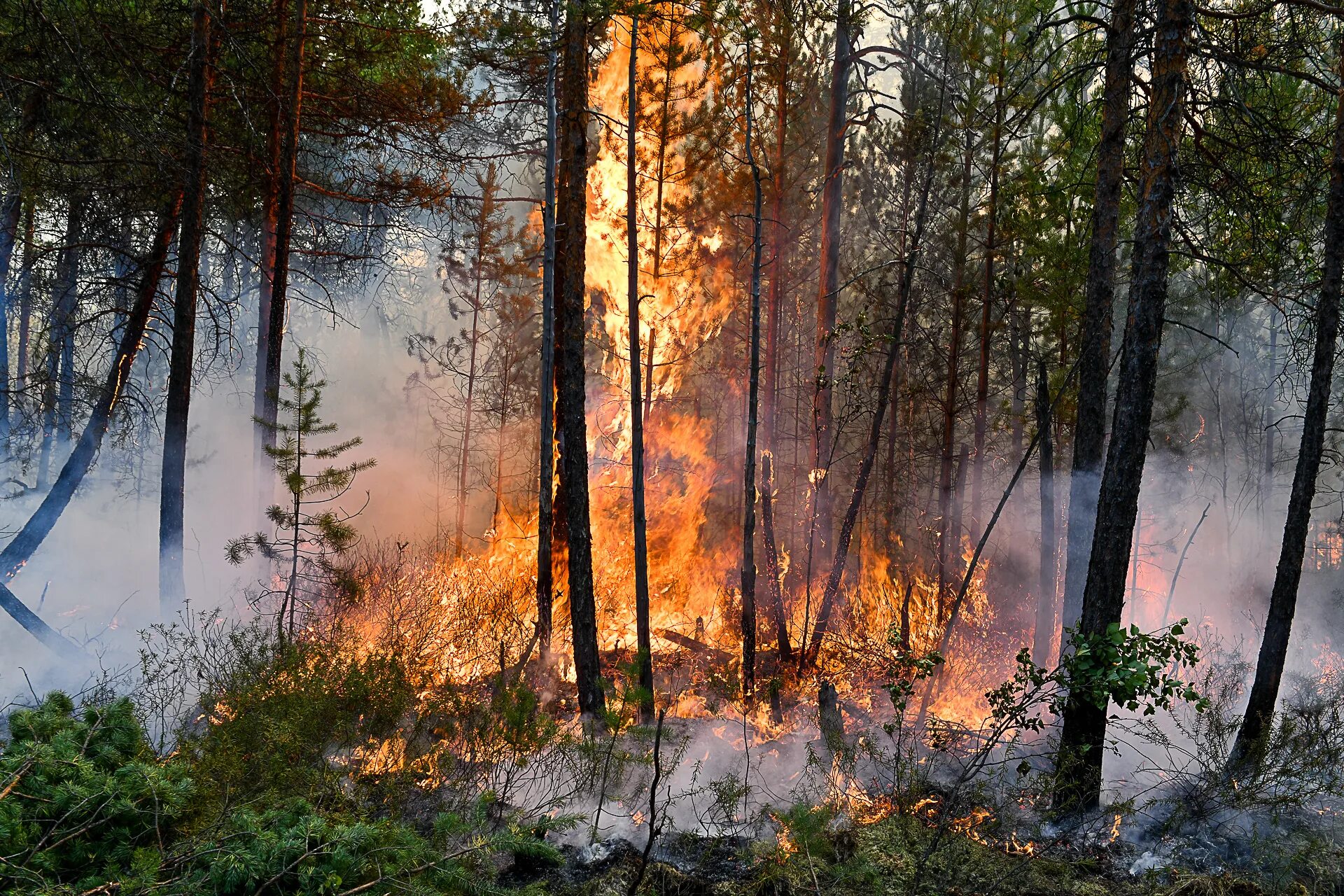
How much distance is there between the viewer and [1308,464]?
7.76m

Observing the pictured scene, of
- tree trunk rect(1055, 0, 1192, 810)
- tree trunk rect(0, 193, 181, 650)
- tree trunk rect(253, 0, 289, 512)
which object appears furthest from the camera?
tree trunk rect(253, 0, 289, 512)

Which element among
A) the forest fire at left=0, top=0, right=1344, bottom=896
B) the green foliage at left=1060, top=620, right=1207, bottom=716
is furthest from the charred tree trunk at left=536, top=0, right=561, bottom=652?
the green foliage at left=1060, top=620, right=1207, bottom=716

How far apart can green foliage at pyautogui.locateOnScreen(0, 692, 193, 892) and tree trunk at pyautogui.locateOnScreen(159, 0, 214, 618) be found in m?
6.94

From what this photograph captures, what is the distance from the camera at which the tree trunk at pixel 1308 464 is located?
7.68 metres

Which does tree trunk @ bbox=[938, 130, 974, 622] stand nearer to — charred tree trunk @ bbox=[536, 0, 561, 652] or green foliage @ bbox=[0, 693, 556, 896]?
charred tree trunk @ bbox=[536, 0, 561, 652]

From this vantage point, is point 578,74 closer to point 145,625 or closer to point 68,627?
point 145,625

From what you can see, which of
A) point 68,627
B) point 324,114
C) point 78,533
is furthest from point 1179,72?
point 78,533

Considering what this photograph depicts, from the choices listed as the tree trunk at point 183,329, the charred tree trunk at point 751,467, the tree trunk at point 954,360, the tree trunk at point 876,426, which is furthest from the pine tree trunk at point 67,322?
the tree trunk at point 954,360

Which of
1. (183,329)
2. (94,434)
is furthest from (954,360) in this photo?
(94,434)

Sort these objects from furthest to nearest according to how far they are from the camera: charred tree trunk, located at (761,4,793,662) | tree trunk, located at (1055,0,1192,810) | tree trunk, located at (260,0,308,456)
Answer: charred tree trunk, located at (761,4,793,662) → tree trunk, located at (260,0,308,456) → tree trunk, located at (1055,0,1192,810)

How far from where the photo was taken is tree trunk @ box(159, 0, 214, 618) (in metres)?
9.46

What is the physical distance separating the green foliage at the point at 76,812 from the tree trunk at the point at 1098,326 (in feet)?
26.8

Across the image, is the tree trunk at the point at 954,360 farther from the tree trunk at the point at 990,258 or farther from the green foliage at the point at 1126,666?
the green foliage at the point at 1126,666

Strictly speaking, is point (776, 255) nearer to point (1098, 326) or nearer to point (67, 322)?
point (1098, 326)
